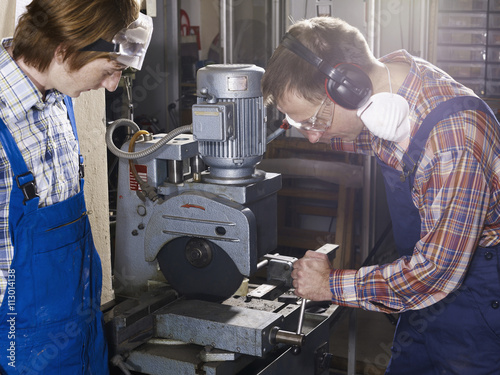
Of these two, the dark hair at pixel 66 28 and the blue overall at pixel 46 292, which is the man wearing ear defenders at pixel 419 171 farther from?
the blue overall at pixel 46 292

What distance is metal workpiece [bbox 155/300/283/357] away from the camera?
135 cm

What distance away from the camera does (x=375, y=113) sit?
1.31 m

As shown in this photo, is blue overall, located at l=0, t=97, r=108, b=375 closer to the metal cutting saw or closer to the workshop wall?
the metal cutting saw

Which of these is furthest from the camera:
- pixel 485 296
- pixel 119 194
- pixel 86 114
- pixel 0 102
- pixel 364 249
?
pixel 364 249

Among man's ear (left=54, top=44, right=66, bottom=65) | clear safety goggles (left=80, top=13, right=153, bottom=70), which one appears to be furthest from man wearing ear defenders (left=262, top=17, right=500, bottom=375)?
man's ear (left=54, top=44, right=66, bottom=65)

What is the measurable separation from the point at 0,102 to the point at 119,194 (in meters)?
0.43

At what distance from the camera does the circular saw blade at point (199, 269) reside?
56.9 inches

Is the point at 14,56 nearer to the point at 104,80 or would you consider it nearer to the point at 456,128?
the point at 104,80

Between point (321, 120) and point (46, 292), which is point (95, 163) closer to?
point (46, 292)

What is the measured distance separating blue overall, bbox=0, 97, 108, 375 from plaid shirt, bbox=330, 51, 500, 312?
56cm

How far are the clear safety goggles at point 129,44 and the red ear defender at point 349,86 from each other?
0.40 m

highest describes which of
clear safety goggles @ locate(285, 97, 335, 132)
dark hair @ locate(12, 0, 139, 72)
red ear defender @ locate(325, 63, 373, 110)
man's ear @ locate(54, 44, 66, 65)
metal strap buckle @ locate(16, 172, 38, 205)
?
dark hair @ locate(12, 0, 139, 72)

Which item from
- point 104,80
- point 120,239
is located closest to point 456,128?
point 104,80

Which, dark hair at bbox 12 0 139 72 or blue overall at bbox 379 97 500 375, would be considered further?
blue overall at bbox 379 97 500 375
